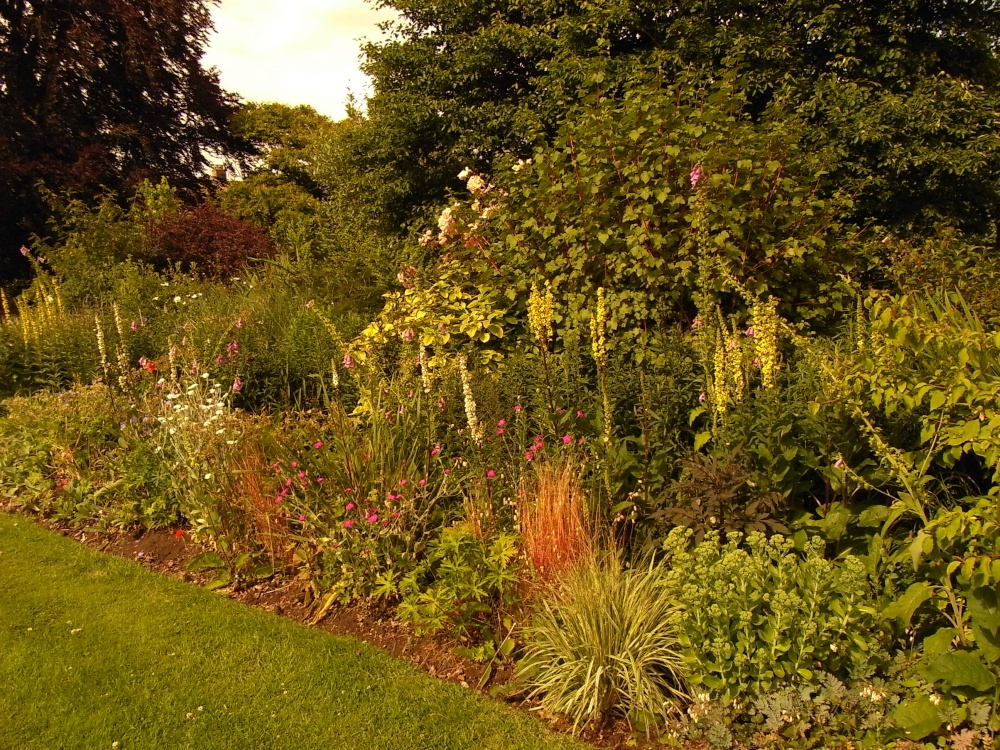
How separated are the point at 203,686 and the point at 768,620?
7.86 feet

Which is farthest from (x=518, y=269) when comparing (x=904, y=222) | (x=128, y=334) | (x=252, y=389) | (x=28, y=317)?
(x=28, y=317)

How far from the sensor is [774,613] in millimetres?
2611

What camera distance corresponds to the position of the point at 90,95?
17.6 meters

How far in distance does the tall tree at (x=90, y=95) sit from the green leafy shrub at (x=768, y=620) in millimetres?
16561

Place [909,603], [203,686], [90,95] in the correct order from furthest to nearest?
[90,95], [203,686], [909,603]

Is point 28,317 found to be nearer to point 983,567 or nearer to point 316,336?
point 316,336

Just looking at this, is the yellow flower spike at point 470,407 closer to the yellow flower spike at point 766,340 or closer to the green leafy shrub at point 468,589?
the green leafy shrub at point 468,589

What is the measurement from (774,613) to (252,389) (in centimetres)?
471

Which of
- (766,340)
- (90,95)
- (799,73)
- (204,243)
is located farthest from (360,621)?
(90,95)

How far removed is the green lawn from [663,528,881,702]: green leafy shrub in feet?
2.11

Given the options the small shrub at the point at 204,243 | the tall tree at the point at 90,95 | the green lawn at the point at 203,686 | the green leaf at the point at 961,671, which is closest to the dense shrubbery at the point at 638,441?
the green leaf at the point at 961,671

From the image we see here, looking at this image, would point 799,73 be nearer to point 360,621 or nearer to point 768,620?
point 768,620

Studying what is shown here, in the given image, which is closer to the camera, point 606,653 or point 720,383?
point 606,653

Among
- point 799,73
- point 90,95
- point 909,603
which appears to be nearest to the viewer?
point 909,603
